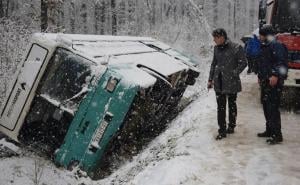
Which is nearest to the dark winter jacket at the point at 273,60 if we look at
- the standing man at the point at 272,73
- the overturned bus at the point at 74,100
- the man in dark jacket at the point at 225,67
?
the standing man at the point at 272,73

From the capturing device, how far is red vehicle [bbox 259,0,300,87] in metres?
9.06

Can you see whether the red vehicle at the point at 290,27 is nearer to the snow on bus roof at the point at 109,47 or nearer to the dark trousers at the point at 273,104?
the dark trousers at the point at 273,104

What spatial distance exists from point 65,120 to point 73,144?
48 cm

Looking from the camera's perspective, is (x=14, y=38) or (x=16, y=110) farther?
(x=14, y=38)

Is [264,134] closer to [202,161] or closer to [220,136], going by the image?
[220,136]

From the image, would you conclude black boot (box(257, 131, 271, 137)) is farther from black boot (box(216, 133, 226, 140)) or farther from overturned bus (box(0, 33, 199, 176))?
overturned bus (box(0, 33, 199, 176))

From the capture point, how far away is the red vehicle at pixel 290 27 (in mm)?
9062

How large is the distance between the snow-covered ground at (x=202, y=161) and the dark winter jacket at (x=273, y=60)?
3.66 ft

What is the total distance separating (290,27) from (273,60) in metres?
3.21

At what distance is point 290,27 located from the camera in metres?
9.70

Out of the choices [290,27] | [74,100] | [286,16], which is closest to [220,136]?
[74,100]

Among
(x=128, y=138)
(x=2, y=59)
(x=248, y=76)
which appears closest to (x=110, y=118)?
(x=128, y=138)

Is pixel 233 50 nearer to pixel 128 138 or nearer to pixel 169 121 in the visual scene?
pixel 128 138

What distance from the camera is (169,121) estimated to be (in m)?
11.0
